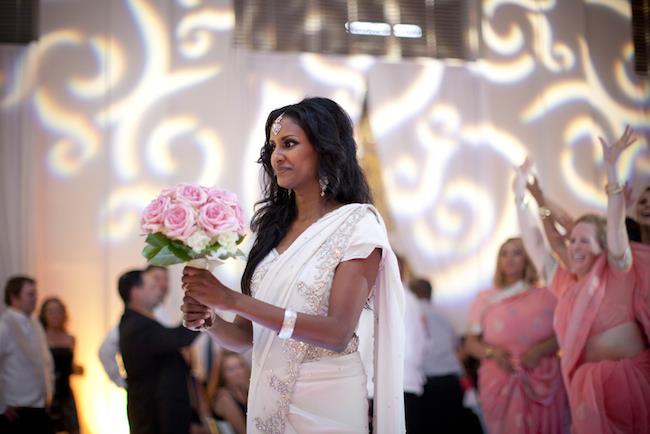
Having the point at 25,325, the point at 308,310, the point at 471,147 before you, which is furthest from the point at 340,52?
the point at 308,310

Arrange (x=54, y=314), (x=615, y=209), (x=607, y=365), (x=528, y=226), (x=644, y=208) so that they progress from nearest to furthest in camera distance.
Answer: (x=615, y=209) < (x=607, y=365) < (x=644, y=208) < (x=528, y=226) < (x=54, y=314)

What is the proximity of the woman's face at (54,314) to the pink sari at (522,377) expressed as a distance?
3.05 meters

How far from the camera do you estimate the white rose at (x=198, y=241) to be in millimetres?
1937

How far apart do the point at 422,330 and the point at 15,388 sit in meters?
2.62

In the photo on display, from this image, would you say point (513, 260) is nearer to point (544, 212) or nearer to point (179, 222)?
point (544, 212)

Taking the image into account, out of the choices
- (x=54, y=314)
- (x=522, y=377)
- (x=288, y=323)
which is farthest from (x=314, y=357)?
(x=54, y=314)

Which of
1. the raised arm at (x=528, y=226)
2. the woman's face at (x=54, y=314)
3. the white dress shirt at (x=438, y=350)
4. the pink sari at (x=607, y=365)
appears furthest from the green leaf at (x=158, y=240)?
the woman's face at (x=54, y=314)

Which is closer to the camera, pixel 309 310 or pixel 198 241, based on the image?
pixel 198 241

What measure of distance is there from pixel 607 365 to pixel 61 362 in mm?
3642

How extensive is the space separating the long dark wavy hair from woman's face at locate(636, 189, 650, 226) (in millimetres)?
2154

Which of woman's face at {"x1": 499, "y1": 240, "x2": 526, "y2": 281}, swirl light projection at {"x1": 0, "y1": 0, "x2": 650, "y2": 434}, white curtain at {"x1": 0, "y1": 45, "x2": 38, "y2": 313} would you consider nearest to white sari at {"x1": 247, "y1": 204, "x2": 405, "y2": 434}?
woman's face at {"x1": 499, "y1": 240, "x2": 526, "y2": 281}

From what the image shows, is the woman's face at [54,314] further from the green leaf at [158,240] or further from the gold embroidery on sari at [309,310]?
the green leaf at [158,240]

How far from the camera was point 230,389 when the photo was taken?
509 cm

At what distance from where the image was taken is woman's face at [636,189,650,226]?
399cm
